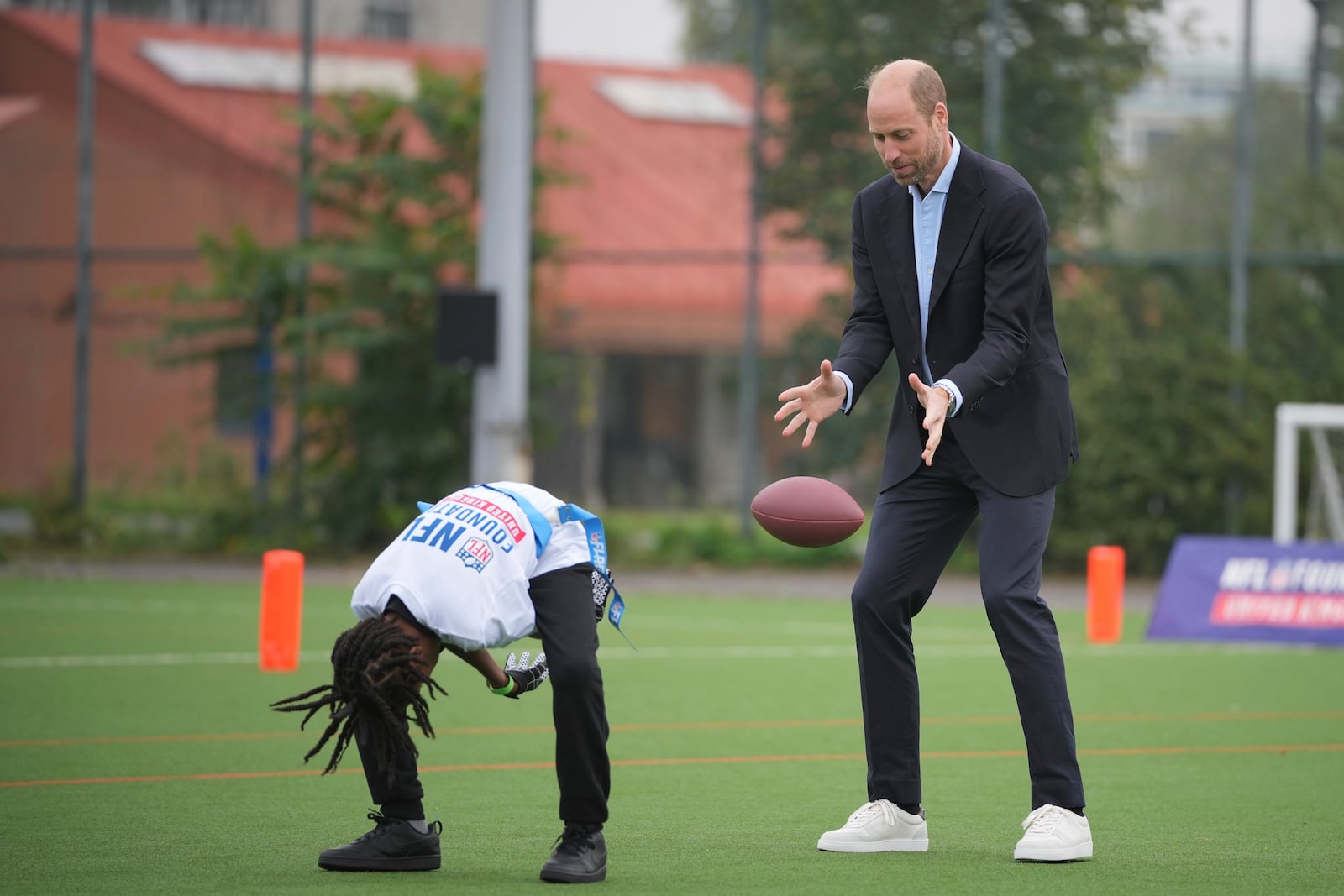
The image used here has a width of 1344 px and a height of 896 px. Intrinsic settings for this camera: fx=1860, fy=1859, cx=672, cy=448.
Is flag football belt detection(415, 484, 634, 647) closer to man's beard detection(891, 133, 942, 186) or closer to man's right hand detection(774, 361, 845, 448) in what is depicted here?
man's right hand detection(774, 361, 845, 448)

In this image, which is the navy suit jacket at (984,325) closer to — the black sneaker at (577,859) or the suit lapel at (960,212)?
the suit lapel at (960,212)

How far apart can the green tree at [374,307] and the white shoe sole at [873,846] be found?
47.5 ft

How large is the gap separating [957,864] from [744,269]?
636 inches

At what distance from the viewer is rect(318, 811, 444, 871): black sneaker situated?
5.38 meters

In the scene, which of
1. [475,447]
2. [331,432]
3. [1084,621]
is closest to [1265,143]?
[1084,621]

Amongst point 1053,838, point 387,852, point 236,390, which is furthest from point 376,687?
point 236,390

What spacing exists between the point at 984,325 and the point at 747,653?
23.6 ft

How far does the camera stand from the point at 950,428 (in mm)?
5684

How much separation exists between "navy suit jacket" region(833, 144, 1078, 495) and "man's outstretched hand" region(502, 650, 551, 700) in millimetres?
1268

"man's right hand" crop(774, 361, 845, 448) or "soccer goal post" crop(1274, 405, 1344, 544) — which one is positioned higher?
"man's right hand" crop(774, 361, 845, 448)

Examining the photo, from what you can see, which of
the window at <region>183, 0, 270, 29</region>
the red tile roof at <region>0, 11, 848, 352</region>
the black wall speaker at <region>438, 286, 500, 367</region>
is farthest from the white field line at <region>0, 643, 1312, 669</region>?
the window at <region>183, 0, 270, 29</region>

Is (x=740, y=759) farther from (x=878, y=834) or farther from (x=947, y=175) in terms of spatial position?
(x=947, y=175)

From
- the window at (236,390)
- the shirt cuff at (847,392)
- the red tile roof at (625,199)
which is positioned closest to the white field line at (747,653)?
the shirt cuff at (847,392)

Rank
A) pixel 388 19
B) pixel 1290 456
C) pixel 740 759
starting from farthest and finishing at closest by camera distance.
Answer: pixel 388 19, pixel 1290 456, pixel 740 759
